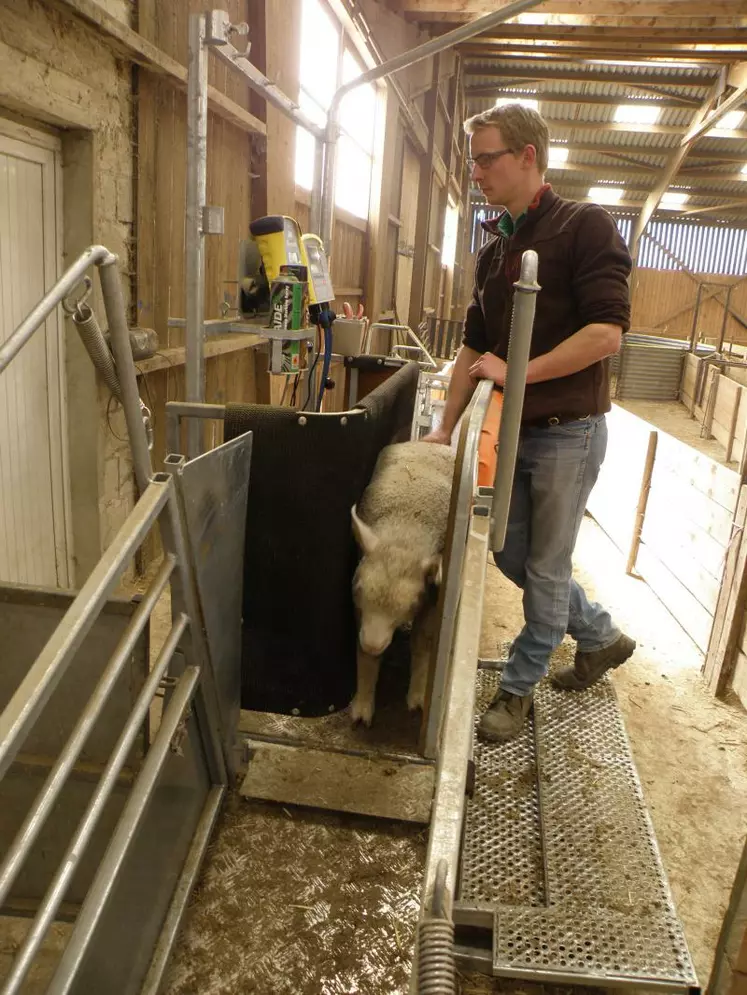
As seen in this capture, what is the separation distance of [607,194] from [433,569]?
21369 millimetres

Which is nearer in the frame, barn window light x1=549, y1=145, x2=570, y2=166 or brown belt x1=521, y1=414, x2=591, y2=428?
brown belt x1=521, y1=414, x2=591, y2=428

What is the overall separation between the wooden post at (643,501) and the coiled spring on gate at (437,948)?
13.8 feet

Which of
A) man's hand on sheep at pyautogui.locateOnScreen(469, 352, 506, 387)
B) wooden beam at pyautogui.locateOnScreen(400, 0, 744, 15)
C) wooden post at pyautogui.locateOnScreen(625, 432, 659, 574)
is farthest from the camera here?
wooden beam at pyautogui.locateOnScreen(400, 0, 744, 15)

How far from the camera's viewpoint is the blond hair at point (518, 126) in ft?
7.61

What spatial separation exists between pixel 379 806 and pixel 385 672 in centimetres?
77

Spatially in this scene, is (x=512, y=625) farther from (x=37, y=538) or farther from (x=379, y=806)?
(x=37, y=538)

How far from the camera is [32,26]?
2.63 m

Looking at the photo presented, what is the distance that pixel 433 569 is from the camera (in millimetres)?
2492

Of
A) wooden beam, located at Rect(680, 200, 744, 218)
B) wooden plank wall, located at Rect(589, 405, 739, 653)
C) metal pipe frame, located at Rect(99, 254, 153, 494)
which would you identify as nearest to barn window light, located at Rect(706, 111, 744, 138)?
wooden beam, located at Rect(680, 200, 744, 218)

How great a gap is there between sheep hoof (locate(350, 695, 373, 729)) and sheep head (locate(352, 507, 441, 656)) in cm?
34

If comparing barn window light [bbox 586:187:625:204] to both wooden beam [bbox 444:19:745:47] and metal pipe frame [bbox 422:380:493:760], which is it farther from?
metal pipe frame [bbox 422:380:493:760]

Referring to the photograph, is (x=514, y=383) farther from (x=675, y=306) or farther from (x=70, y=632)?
(x=675, y=306)

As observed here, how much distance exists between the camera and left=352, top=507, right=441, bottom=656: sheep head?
2445mm

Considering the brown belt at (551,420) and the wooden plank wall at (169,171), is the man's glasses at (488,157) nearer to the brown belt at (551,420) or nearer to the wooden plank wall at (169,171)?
the brown belt at (551,420)
